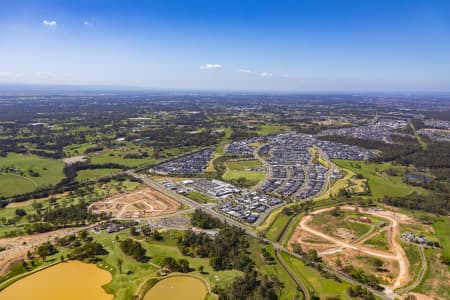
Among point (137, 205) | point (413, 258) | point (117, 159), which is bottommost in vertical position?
point (137, 205)

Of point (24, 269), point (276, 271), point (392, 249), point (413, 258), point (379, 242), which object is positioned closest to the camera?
point (24, 269)

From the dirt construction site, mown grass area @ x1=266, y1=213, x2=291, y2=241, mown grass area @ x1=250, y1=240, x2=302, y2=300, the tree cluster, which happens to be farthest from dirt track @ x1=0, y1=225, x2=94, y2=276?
mown grass area @ x1=266, y1=213, x2=291, y2=241

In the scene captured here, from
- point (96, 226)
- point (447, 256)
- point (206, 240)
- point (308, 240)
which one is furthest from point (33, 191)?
point (447, 256)

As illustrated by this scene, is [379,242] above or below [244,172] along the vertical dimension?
below

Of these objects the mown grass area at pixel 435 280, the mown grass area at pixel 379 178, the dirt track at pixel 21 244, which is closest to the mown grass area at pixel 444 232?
the mown grass area at pixel 435 280

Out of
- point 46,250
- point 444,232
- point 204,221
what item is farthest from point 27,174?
point 444,232

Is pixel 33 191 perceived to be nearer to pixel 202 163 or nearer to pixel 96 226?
pixel 96 226

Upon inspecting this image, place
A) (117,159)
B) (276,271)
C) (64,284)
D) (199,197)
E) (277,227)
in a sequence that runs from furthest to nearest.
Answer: (117,159) < (199,197) < (277,227) < (276,271) < (64,284)

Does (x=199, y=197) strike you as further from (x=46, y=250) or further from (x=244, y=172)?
(x=46, y=250)
